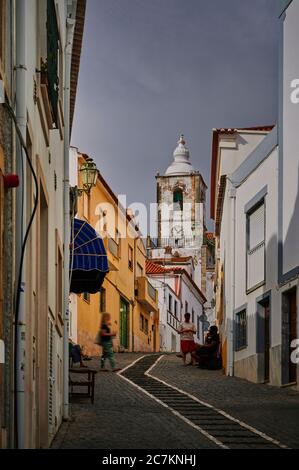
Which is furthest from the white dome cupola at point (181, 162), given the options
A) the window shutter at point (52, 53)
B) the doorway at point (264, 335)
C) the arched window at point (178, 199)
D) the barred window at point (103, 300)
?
the window shutter at point (52, 53)

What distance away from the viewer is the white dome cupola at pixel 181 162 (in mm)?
96625

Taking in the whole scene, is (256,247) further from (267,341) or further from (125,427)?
(125,427)

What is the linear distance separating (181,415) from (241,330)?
10475 mm

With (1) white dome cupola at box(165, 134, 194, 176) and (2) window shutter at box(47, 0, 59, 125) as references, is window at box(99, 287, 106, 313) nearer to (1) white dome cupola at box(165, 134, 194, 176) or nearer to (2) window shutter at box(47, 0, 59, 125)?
(2) window shutter at box(47, 0, 59, 125)

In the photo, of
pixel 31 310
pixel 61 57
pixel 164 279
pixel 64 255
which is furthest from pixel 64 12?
pixel 164 279

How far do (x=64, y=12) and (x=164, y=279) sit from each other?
48.2 metres

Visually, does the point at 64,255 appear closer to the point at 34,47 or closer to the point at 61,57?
the point at 61,57

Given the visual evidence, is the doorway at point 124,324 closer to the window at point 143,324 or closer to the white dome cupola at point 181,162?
the window at point 143,324

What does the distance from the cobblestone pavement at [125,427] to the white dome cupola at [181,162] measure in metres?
77.7

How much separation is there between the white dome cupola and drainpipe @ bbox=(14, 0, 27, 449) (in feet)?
286

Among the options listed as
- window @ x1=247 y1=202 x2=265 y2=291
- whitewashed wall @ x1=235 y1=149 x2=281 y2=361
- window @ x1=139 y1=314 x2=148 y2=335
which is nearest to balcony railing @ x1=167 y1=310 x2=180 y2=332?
window @ x1=139 y1=314 x2=148 y2=335

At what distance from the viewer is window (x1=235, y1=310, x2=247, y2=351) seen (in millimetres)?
25691

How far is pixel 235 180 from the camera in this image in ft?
86.5

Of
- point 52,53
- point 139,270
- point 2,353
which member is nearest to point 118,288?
point 139,270
